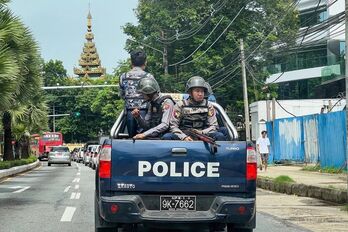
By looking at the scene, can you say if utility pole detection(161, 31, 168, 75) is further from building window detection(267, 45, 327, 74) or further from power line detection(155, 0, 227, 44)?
building window detection(267, 45, 327, 74)

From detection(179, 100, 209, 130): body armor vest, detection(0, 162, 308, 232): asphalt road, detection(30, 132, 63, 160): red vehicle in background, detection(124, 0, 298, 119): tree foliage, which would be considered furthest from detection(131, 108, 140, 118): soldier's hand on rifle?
detection(30, 132, 63, 160): red vehicle in background

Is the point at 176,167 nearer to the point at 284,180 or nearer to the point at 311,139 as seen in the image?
the point at 284,180

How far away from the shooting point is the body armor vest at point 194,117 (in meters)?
7.23

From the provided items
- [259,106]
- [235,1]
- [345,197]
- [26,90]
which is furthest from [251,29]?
[345,197]

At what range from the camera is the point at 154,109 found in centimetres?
750

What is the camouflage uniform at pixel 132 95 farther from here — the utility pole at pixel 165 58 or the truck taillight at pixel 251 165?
the utility pole at pixel 165 58

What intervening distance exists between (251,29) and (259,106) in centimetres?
961

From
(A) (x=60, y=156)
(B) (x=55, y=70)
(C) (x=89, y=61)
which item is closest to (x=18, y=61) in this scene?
(A) (x=60, y=156)

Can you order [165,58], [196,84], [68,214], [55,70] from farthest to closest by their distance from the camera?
[55,70] → [165,58] → [68,214] → [196,84]

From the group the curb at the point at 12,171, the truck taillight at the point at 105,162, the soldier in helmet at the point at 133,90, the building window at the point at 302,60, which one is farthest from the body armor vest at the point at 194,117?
the building window at the point at 302,60

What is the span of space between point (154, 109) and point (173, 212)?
1664 mm

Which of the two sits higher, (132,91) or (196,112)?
(132,91)

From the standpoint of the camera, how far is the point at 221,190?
6328mm

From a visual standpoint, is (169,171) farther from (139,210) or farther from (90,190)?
(90,190)
